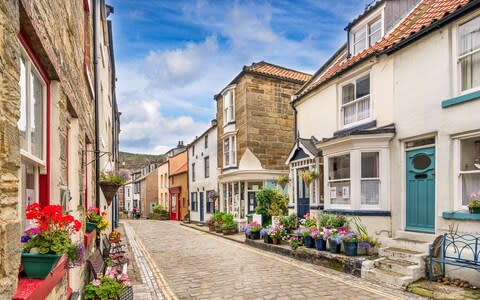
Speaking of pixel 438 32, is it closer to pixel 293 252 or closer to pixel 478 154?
pixel 478 154

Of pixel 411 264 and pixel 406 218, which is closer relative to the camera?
pixel 411 264

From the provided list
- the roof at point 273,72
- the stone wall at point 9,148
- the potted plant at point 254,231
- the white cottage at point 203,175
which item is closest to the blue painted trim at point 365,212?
the potted plant at point 254,231

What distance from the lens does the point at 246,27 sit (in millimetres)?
11812

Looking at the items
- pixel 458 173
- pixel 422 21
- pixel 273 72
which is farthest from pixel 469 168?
pixel 273 72

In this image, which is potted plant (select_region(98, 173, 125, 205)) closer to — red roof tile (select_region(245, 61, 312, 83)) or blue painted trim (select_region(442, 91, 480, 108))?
blue painted trim (select_region(442, 91, 480, 108))

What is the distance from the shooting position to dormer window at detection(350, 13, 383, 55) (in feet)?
43.8

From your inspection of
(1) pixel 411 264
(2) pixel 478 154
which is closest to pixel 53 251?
(1) pixel 411 264

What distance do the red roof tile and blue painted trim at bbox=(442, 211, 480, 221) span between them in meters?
14.5

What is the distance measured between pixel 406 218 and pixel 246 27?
25.9 ft

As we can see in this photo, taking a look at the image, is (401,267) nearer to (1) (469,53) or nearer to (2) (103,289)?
(1) (469,53)

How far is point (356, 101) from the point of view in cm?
1240

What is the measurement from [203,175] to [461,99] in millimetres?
22054

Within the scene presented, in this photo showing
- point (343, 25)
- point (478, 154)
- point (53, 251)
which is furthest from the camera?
point (343, 25)

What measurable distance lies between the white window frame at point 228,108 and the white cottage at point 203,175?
2.15m
